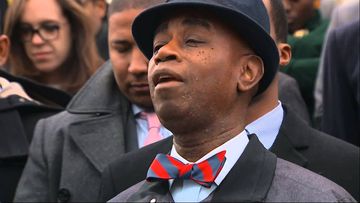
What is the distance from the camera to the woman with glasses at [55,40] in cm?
653

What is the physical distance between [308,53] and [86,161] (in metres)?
2.51

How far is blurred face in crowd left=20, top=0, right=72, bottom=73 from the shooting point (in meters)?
6.54

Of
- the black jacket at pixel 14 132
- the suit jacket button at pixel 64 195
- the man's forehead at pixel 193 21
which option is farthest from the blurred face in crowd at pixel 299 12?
the man's forehead at pixel 193 21

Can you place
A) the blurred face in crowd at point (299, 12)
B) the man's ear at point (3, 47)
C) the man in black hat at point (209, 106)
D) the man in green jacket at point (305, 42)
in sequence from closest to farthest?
the man in black hat at point (209, 106), the man's ear at point (3, 47), the man in green jacket at point (305, 42), the blurred face in crowd at point (299, 12)

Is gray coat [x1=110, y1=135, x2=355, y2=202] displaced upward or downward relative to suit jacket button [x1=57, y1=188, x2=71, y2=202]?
upward

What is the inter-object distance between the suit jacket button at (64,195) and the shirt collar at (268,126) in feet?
4.02

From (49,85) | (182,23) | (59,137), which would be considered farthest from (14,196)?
(182,23)

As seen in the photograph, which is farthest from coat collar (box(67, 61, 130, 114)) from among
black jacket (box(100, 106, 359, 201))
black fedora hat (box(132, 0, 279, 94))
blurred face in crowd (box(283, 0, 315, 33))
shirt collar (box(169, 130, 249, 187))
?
blurred face in crowd (box(283, 0, 315, 33))

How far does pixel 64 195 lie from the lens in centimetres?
507

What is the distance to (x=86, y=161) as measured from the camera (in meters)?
5.18

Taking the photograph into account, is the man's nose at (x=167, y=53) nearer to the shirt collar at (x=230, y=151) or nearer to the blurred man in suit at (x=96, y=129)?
the shirt collar at (x=230, y=151)

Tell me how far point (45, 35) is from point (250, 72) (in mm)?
3285

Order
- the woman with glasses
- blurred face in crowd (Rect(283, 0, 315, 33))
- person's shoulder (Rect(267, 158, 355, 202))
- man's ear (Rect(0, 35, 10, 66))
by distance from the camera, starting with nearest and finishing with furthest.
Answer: person's shoulder (Rect(267, 158, 355, 202))
man's ear (Rect(0, 35, 10, 66))
the woman with glasses
blurred face in crowd (Rect(283, 0, 315, 33))

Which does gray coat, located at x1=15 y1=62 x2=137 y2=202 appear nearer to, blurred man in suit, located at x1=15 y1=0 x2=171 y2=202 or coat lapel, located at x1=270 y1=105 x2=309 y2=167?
blurred man in suit, located at x1=15 y1=0 x2=171 y2=202
